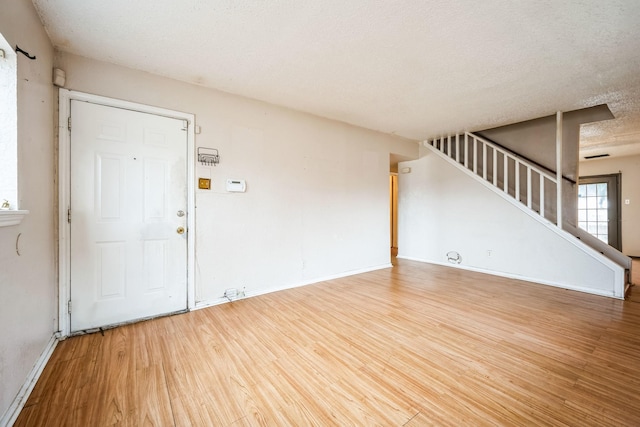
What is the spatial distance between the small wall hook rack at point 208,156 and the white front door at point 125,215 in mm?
163

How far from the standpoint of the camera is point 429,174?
17.6ft

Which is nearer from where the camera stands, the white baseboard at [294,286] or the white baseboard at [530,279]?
the white baseboard at [294,286]

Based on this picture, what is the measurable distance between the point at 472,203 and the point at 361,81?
131 inches

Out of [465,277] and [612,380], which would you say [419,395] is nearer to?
[612,380]

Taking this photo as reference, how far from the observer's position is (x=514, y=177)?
456 centimetres

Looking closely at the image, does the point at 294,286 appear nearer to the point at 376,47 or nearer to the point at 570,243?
the point at 376,47

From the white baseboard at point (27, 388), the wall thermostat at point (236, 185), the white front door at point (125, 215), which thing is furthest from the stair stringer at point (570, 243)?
the white baseboard at point (27, 388)

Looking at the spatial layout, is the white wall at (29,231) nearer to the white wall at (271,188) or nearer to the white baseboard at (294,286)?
the white wall at (271,188)

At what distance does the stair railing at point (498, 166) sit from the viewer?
13.4ft

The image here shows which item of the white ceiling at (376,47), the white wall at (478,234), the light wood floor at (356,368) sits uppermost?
the white ceiling at (376,47)

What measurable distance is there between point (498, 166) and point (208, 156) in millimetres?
5117

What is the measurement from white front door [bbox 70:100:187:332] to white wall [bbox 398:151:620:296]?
15.2 ft

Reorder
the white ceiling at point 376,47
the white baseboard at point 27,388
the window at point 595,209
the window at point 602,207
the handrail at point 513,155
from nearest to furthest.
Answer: the white baseboard at point 27,388 < the white ceiling at point 376,47 < the handrail at point 513,155 < the window at point 602,207 < the window at point 595,209

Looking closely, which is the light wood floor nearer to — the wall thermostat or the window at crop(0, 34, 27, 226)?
the window at crop(0, 34, 27, 226)
